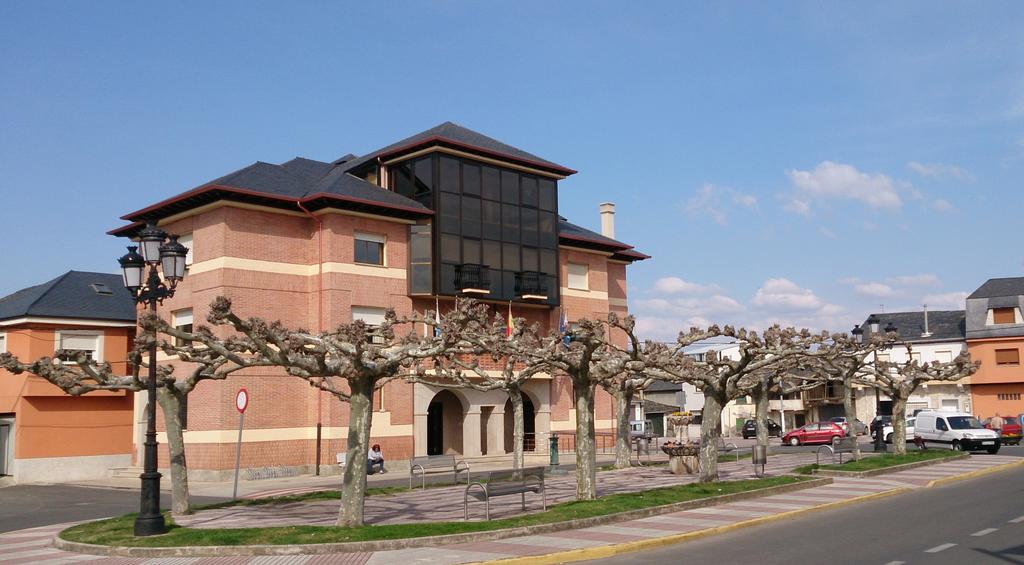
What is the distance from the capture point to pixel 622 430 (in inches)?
1275

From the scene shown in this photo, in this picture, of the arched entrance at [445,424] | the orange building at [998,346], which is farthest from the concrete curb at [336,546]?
the orange building at [998,346]

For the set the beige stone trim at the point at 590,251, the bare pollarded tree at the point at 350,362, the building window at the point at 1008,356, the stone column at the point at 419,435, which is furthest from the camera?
the building window at the point at 1008,356

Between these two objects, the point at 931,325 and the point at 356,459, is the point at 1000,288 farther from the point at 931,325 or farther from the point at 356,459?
the point at 356,459

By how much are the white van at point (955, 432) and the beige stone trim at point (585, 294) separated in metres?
15.9

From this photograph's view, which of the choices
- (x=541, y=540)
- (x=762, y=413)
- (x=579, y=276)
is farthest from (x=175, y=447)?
(x=579, y=276)

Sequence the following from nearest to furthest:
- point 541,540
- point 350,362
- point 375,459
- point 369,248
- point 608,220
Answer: point 541,540 → point 350,362 → point 375,459 → point 369,248 → point 608,220

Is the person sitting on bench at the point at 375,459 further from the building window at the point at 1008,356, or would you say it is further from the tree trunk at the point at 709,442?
the building window at the point at 1008,356

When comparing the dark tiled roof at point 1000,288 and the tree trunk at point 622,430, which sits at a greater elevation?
the dark tiled roof at point 1000,288

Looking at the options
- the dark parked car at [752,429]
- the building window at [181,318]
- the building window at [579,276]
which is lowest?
the dark parked car at [752,429]

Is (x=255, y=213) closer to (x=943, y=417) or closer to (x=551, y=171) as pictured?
(x=551, y=171)

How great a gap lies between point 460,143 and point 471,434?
12566 mm

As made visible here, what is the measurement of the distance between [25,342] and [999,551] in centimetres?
3608

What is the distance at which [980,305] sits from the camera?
6309cm

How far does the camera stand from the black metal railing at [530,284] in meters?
39.4
